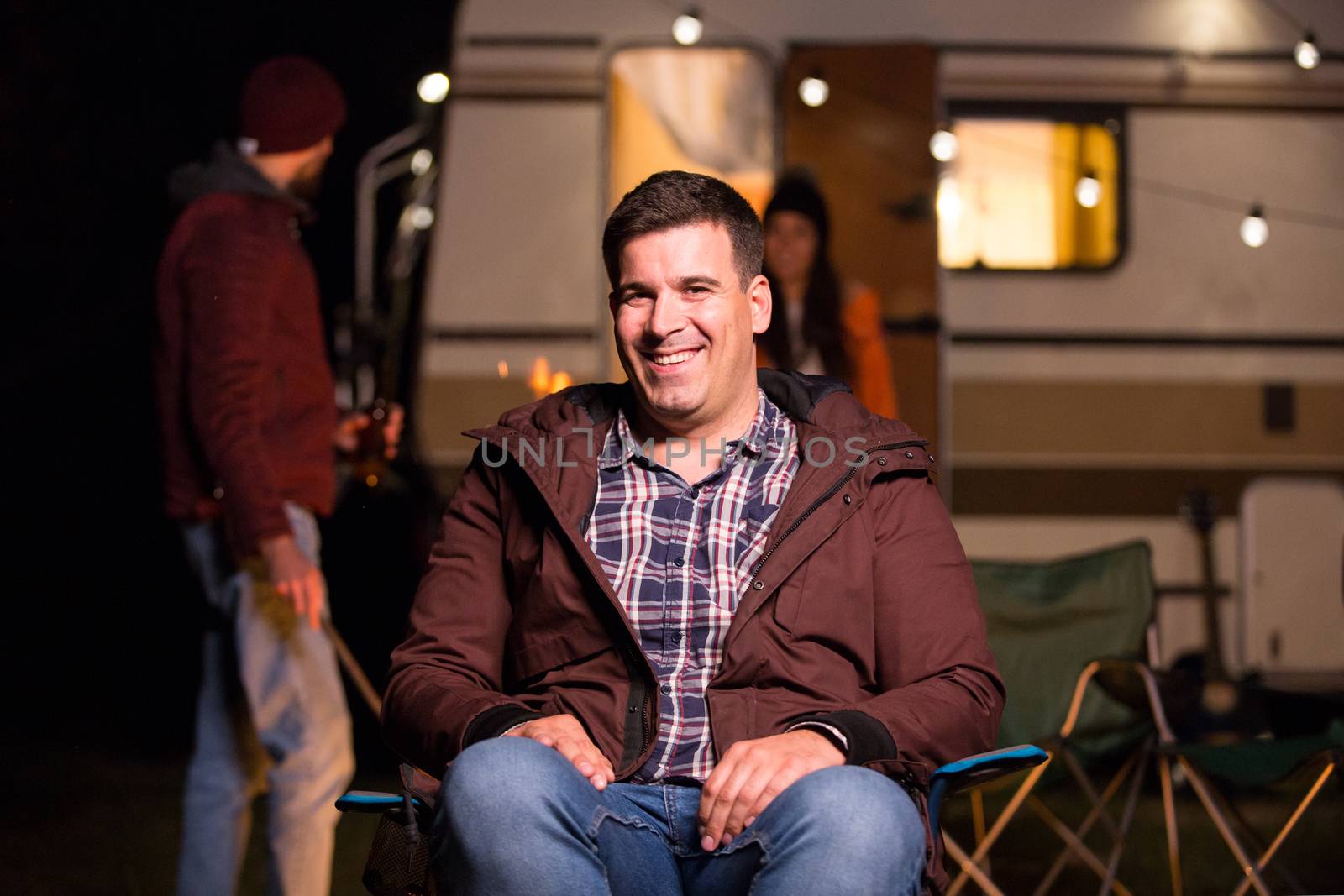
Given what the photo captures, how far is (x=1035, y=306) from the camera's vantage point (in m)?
4.39

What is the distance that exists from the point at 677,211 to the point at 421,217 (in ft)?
6.84

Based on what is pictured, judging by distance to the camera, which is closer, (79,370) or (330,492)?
(330,492)

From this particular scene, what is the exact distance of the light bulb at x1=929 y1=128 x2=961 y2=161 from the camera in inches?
173

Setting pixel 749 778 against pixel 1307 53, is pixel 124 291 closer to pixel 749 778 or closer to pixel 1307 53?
pixel 749 778

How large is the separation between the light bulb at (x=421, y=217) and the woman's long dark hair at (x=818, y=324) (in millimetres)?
948

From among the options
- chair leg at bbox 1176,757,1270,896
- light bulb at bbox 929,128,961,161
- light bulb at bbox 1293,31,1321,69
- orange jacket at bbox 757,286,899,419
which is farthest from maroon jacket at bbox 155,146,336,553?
light bulb at bbox 1293,31,1321,69

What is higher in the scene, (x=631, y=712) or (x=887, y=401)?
(x=887, y=401)

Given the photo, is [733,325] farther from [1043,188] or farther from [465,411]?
[1043,188]

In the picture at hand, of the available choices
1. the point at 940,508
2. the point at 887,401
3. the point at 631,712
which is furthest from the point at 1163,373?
the point at 631,712

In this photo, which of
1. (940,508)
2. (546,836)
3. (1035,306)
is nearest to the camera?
(546,836)

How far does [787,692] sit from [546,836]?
44 centimetres

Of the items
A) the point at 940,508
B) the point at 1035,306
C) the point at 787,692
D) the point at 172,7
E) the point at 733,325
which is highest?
the point at 172,7

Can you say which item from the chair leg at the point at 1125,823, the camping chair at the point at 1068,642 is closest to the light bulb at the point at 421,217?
the camping chair at the point at 1068,642

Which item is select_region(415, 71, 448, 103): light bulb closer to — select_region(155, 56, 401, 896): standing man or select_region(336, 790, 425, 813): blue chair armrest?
select_region(155, 56, 401, 896): standing man
